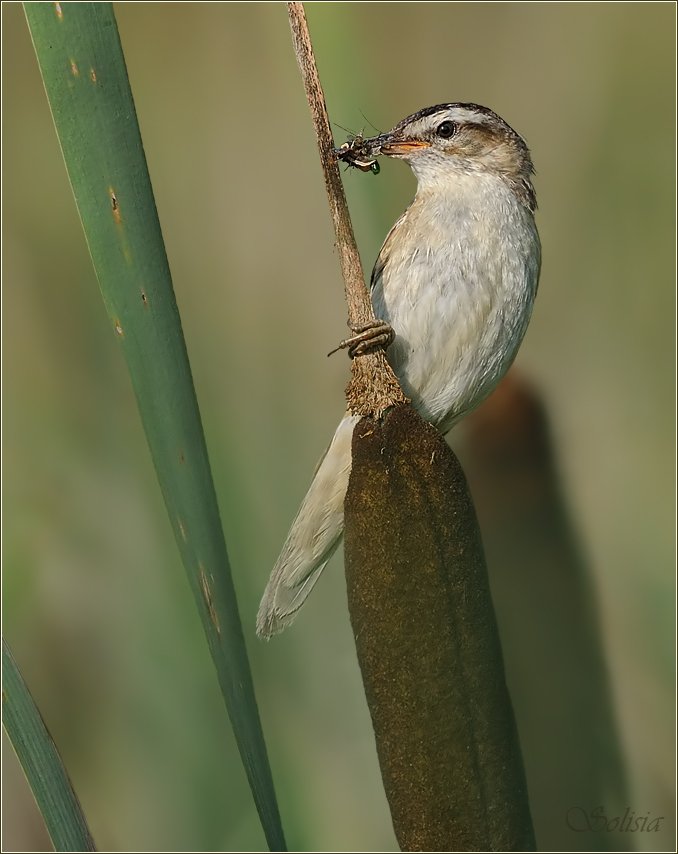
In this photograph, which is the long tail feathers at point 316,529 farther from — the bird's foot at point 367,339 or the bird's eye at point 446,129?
the bird's eye at point 446,129

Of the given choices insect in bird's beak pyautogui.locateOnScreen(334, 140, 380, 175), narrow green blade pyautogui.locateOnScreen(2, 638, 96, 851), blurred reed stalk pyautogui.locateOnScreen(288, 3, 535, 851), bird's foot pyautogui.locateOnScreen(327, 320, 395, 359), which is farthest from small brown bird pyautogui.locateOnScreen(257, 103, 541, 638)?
narrow green blade pyautogui.locateOnScreen(2, 638, 96, 851)

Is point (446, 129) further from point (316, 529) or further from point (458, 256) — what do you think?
point (316, 529)

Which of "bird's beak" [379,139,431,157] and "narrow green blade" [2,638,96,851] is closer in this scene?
"narrow green blade" [2,638,96,851]

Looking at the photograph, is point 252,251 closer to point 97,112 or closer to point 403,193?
point 403,193

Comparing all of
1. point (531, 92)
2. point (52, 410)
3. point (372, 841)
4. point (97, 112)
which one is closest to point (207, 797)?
point (372, 841)

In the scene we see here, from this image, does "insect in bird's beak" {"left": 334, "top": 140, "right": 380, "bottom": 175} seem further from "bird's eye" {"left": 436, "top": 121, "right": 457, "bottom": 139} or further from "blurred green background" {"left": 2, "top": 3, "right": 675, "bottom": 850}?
"bird's eye" {"left": 436, "top": 121, "right": 457, "bottom": 139}

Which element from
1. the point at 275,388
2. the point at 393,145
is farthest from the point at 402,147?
the point at 275,388
